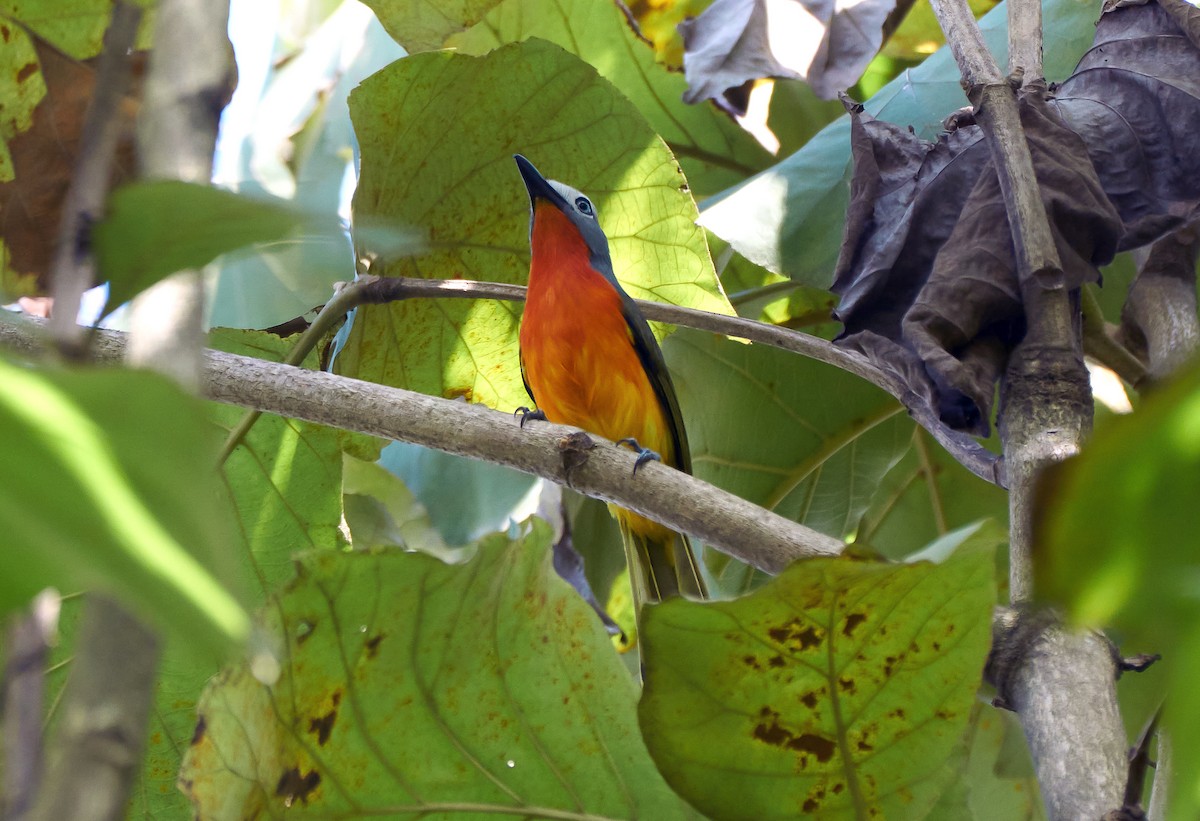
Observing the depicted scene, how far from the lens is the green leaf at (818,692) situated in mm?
1054

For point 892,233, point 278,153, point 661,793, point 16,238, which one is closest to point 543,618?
point 661,793

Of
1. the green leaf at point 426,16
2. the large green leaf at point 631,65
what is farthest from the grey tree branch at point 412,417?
the large green leaf at point 631,65

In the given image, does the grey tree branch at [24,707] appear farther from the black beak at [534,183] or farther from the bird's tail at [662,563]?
the bird's tail at [662,563]

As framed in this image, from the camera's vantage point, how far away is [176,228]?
477mm

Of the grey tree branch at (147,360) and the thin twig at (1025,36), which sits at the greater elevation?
the thin twig at (1025,36)

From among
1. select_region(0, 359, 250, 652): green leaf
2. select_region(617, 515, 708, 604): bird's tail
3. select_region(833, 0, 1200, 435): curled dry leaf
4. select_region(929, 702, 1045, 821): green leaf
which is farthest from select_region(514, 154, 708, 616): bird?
select_region(0, 359, 250, 652): green leaf

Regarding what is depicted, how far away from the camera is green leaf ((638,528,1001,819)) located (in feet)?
3.46

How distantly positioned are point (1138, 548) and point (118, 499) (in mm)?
241

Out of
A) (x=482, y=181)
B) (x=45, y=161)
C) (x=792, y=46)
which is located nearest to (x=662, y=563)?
(x=482, y=181)

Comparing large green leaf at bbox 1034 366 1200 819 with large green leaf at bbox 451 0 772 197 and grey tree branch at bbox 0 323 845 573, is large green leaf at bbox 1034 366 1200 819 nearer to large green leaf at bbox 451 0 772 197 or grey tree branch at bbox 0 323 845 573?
grey tree branch at bbox 0 323 845 573

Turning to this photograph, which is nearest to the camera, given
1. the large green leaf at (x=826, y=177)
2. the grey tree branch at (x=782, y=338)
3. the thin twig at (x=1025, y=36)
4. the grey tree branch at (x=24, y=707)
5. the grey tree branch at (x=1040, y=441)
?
the grey tree branch at (x=24, y=707)

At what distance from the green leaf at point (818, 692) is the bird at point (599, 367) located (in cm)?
141

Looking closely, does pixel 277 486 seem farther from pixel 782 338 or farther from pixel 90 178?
pixel 90 178

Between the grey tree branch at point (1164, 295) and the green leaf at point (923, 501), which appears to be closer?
the grey tree branch at point (1164, 295)
